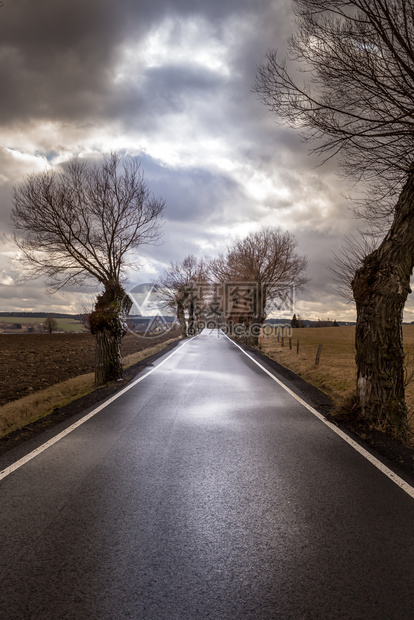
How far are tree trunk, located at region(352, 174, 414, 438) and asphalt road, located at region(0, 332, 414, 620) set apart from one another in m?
1.44

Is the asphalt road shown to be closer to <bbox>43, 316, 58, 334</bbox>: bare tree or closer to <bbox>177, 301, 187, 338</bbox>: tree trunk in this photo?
<bbox>177, 301, 187, 338</bbox>: tree trunk

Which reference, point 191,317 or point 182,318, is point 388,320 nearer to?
point 182,318

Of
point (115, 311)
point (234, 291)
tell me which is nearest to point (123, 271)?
point (115, 311)

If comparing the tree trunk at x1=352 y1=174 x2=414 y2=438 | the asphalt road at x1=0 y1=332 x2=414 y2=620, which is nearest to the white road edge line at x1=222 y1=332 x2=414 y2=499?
the asphalt road at x1=0 y1=332 x2=414 y2=620

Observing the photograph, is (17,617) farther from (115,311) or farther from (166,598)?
(115,311)

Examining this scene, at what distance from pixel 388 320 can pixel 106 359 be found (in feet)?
26.9

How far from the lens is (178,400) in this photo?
9.30 m

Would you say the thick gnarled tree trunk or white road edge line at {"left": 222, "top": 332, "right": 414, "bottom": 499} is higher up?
the thick gnarled tree trunk

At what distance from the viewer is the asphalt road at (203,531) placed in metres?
2.49

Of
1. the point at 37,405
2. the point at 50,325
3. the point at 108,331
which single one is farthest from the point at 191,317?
the point at 37,405

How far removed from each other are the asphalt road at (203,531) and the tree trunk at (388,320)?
1437 mm

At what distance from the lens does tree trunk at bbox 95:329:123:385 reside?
12023mm

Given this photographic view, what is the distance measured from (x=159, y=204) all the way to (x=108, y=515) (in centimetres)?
1196

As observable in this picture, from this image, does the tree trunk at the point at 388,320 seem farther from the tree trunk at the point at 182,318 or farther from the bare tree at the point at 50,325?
the bare tree at the point at 50,325
